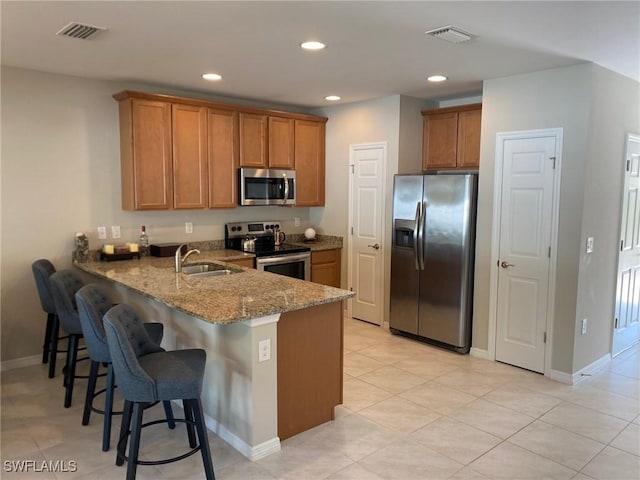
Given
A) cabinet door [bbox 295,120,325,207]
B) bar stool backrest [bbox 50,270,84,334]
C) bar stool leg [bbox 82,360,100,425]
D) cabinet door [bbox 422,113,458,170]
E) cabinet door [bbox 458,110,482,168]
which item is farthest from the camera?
cabinet door [bbox 295,120,325,207]

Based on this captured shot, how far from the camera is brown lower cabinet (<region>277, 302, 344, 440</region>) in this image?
9.73ft

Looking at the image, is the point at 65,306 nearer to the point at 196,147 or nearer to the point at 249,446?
the point at 249,446

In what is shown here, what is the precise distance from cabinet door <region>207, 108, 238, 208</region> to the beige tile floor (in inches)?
87.8

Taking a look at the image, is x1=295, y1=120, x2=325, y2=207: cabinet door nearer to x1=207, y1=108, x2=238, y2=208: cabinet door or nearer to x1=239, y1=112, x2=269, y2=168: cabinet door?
x1=239, y1=112, x2=269, y2=168: cabinet door

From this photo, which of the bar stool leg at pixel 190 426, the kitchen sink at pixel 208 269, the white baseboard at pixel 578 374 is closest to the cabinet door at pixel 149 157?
the kitchen sink at pixel 208 269

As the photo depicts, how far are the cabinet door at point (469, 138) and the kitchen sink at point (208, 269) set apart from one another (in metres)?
2.67

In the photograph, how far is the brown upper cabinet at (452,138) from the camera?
489 centimetres

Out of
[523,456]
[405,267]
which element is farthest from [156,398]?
[405,267]

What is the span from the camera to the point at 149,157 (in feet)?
14.8

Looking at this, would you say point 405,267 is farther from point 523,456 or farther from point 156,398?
point 156,398

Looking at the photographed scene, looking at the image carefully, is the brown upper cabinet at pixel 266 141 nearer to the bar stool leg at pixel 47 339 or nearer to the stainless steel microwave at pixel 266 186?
the stainless steel microwave at pixel 266 186

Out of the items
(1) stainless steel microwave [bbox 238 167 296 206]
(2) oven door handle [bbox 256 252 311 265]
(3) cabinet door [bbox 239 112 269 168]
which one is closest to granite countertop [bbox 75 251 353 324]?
(2) oven door handle [bbox 256 252 311 265]

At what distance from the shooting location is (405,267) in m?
5.00

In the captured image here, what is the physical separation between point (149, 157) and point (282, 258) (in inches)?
68.6
